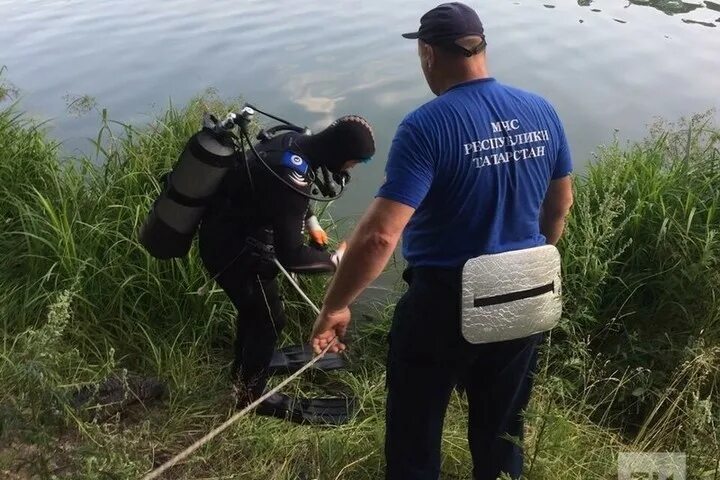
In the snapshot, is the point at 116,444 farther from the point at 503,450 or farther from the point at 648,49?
the point at 648,49

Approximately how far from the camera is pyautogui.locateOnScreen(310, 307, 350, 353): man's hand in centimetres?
212

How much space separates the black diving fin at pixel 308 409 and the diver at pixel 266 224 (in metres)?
0.14

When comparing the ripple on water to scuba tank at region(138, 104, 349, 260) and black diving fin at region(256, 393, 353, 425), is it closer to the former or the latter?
black diving fin at region(256, 393, 353, 425)

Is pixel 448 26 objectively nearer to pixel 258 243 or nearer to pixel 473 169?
pixel 473 169

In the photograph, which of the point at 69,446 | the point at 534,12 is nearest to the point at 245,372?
the point at 69,446

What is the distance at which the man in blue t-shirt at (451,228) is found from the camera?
190 centimetres

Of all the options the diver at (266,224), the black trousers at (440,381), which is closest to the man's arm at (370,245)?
the black trousers at (440,381)

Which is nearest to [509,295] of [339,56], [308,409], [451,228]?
[451,228]

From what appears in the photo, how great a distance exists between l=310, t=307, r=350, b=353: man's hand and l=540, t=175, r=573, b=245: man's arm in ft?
2.63

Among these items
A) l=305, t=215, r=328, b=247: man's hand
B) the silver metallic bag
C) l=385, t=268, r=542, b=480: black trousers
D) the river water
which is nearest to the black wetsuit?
l=305, t=215, r=328, b=247: man's hand

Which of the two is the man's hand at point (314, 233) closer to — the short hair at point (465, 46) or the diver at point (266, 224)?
the diver at point (266, 224)

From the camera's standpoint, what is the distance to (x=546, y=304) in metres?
2.13

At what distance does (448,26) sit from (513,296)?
82cm

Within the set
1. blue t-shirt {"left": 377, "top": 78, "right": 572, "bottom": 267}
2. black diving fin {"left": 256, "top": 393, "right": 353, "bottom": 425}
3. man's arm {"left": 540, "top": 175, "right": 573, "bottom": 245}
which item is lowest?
black diving fin {"left": 256, "top": 393, "right": 353, "bottom": 425}
